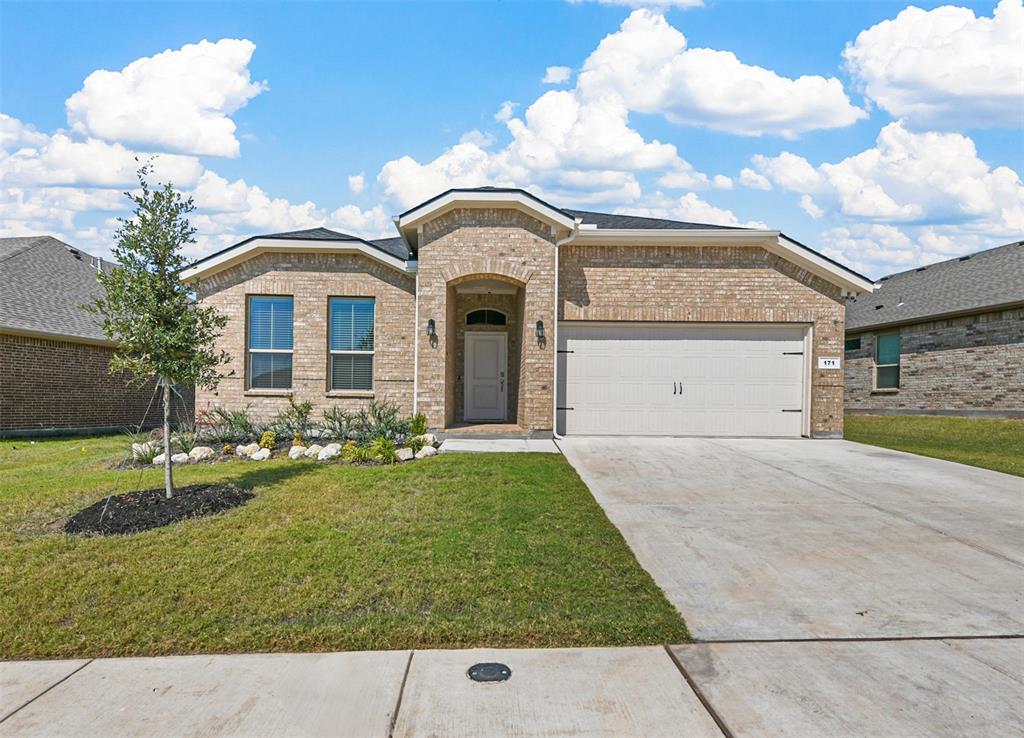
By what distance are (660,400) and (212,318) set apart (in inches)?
369

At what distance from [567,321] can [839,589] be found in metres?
9.28

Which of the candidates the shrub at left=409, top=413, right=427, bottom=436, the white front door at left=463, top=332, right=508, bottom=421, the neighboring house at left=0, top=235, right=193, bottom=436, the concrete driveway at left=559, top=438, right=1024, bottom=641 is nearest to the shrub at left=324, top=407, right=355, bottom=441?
the shrub at left=409, top=413, right=427, bottom=436

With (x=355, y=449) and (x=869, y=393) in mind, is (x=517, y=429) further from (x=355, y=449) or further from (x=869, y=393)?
(x=869, y=393)

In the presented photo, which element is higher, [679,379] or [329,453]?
[679,379]

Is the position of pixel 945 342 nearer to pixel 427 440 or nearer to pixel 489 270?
pixel 489 270

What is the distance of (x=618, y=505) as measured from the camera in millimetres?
7508

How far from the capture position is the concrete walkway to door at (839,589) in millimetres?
3367

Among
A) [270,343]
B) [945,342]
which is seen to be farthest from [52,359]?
[945,342]

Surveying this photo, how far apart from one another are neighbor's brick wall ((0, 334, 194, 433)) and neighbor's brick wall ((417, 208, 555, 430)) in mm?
5532

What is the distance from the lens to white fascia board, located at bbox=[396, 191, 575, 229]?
1280 cm

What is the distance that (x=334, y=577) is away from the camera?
16.4 feet

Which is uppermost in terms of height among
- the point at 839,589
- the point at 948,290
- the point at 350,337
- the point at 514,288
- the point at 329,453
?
the point at 948,290

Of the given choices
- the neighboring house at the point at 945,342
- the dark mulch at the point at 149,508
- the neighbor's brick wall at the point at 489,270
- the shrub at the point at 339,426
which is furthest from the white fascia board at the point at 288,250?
the neighboring house at the point at 945,342

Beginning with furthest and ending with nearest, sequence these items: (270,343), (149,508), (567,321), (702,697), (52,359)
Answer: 1. (52,359)
2. (270,343)
3. (567,321)
4. (149,508)
5. (702,697)
